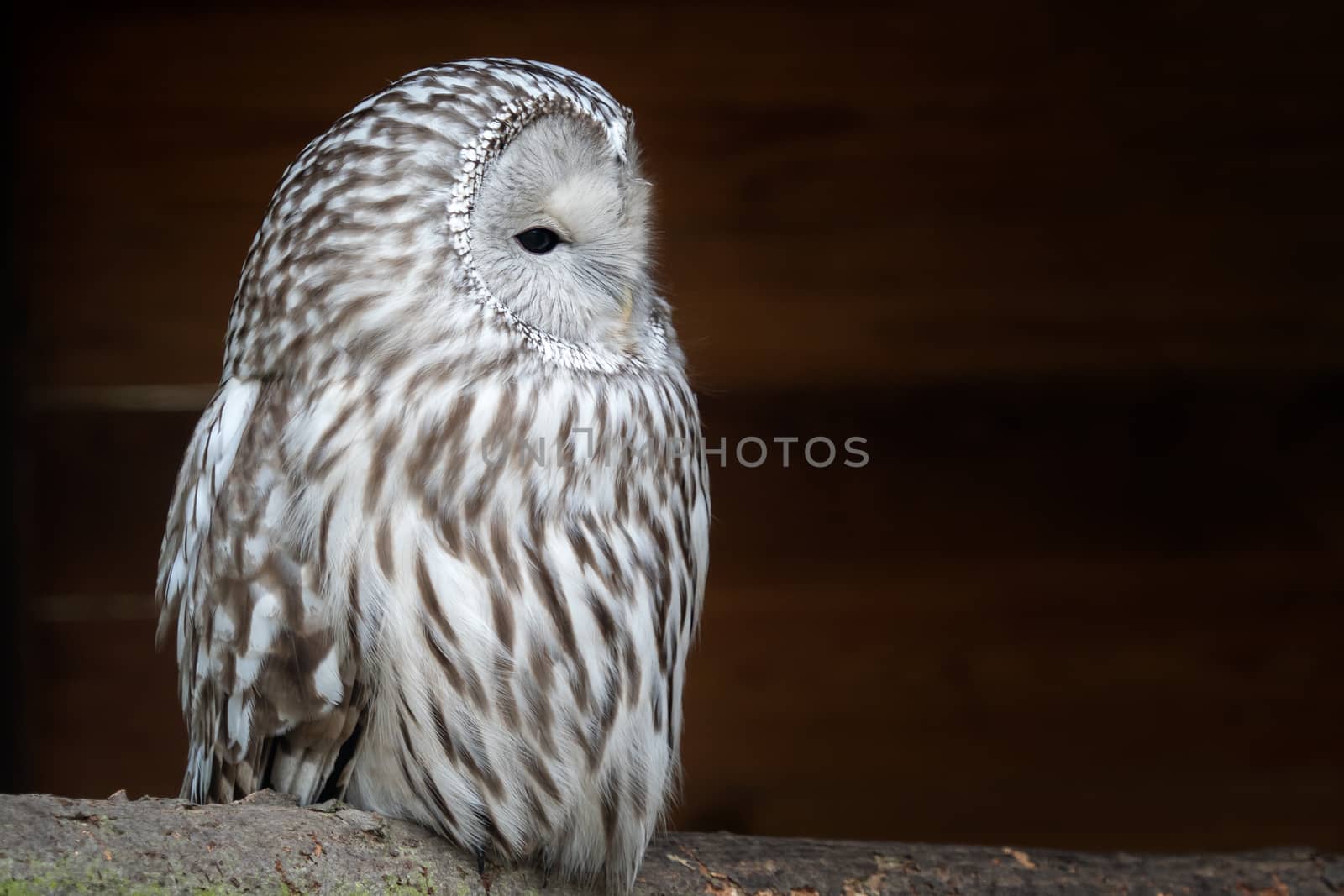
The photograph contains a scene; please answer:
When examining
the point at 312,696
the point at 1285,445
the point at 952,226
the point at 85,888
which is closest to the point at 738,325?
the point at 952,226

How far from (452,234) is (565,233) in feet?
0.63

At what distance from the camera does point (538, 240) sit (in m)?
1.74

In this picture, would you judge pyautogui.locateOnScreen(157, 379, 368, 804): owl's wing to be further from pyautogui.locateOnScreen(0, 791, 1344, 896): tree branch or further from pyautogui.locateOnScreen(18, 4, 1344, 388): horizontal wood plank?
pyautogui.locateOnScreen(18, 4, 1344, 388): horizontal wood plank

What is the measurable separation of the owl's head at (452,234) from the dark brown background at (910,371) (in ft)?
3.28

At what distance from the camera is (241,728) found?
1665 millimetres

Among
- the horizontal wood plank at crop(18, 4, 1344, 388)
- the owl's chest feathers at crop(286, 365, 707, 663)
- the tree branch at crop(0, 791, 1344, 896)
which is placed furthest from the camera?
the horizontal wood plank at crop(18, 4, 1344, 388)

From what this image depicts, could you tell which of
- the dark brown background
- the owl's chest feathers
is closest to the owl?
the owl's chest feathers

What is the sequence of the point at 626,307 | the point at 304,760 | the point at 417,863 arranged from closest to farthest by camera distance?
the point at 417,863 → the point at 304,760 → the point at 626,307

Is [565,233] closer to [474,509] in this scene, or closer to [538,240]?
[538,240]

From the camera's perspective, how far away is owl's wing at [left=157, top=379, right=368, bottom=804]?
62.9 inches

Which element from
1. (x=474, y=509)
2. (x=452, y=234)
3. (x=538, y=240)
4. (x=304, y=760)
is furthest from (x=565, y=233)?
(x=304, y=760)

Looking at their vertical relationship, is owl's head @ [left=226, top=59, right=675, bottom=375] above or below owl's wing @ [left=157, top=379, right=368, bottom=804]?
above

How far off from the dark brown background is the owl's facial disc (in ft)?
3.04

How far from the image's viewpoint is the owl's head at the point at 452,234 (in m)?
1.62
